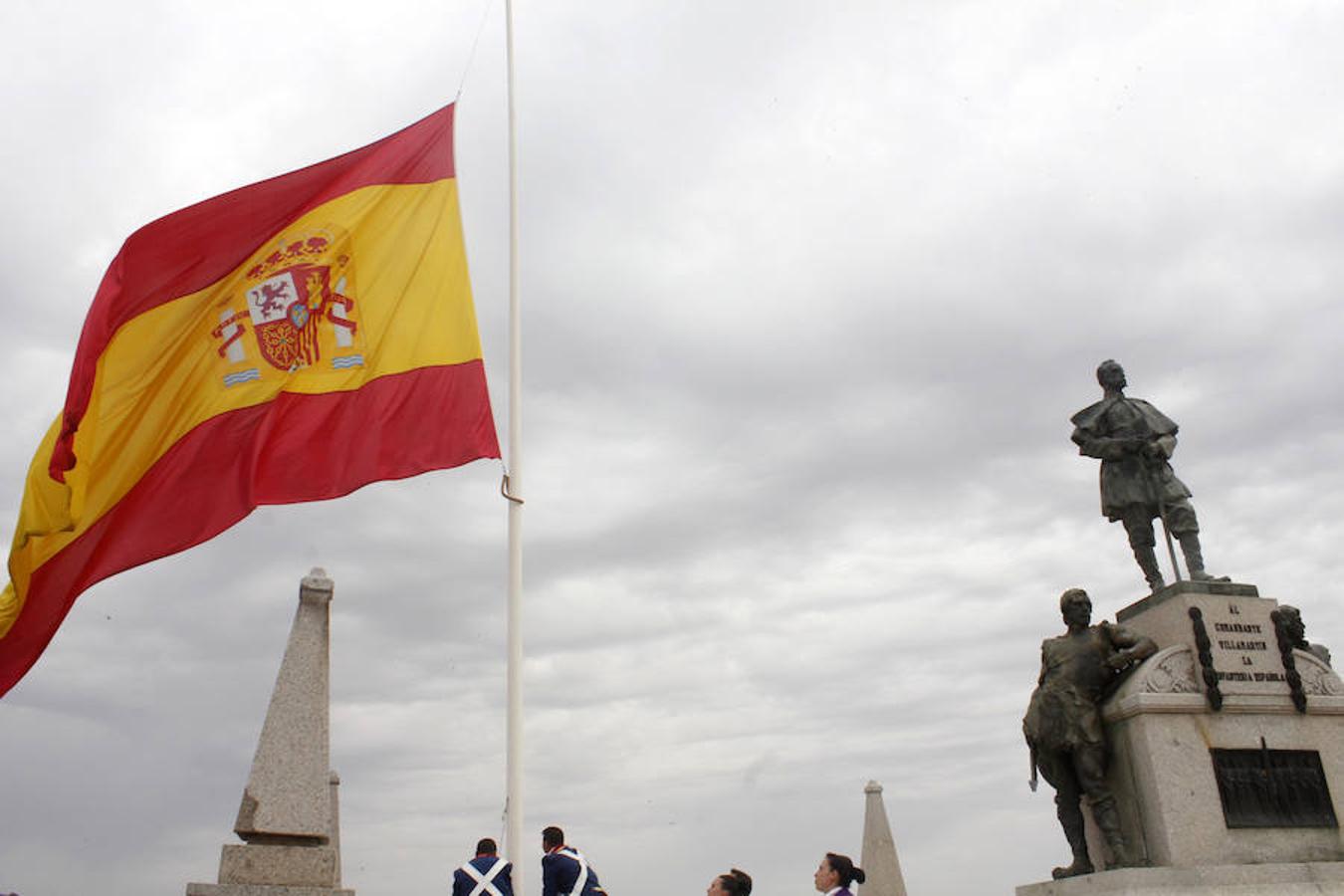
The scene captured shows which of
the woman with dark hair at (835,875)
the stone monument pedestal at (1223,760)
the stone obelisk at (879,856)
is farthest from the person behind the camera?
the stone obelisk at (879,856)

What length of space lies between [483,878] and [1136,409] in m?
8.16

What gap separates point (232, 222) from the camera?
9.66 m

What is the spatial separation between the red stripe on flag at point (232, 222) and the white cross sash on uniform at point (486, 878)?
4.90 m

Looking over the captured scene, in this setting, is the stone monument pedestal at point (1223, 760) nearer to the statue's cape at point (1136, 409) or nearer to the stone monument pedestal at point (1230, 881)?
the stone monument pedestal at point (1230, 881)

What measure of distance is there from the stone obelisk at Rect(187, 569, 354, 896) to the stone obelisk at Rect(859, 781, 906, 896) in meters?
11.8

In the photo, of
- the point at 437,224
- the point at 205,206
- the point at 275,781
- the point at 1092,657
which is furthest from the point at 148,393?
the point at 1092,657

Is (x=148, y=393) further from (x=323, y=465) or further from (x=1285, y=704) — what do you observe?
(x=1285, y=704)

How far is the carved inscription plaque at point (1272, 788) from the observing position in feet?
32.4

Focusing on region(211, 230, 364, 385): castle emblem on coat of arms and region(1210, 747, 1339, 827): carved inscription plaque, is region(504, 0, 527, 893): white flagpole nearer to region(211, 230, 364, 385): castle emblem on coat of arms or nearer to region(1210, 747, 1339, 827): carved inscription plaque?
region(211, 230, 364, 385): castle emblem on coat of arms

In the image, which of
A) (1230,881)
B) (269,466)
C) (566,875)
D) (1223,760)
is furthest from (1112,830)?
(269,466)

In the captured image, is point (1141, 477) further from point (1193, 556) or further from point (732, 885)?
point (732, 885)

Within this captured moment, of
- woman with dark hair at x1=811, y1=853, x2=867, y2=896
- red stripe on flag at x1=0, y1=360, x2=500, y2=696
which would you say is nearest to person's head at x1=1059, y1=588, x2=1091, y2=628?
woman with dark hair at x1=811, y1=853, x2=867, y2=896

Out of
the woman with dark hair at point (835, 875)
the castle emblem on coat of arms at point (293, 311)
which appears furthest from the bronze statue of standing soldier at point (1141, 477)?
the castle emblem on coat of arms at point (293, 311)

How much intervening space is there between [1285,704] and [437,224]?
8.70 meters
